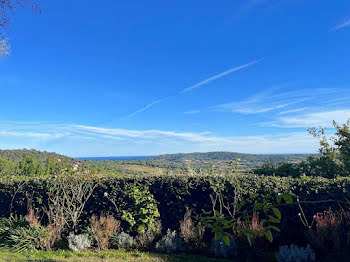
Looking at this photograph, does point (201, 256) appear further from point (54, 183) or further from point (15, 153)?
point (15, 153)

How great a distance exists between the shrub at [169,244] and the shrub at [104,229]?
1345mm

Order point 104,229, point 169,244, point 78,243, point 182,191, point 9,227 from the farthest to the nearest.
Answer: point 9,227
point 182,191
point 104,229
point 78,243
point 169,244

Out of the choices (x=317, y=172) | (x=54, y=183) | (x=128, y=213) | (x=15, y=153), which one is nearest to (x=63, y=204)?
(x=54, y=183)

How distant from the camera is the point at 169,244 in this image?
6.20m

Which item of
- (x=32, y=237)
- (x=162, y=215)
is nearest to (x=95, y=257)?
(x=32, y=237)

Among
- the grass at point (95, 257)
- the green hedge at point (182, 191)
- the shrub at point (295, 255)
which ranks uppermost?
the green hedge at point (182, 191)

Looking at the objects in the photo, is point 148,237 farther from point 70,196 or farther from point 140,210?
point 70,196

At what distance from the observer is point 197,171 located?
8008mm

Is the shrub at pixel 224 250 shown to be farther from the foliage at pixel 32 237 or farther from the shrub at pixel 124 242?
the foliage at pixel 32 237

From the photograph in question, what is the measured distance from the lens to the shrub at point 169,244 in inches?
244

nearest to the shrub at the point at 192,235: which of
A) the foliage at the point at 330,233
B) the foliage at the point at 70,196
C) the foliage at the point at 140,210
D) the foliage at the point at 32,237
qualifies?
the foliage at the point at 140,210

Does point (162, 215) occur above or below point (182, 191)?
below

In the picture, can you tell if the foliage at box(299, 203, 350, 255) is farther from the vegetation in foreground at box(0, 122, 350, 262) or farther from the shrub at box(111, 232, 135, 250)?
the shrub at box(111, 232, 135, 250)

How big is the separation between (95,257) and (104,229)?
1055 mm
